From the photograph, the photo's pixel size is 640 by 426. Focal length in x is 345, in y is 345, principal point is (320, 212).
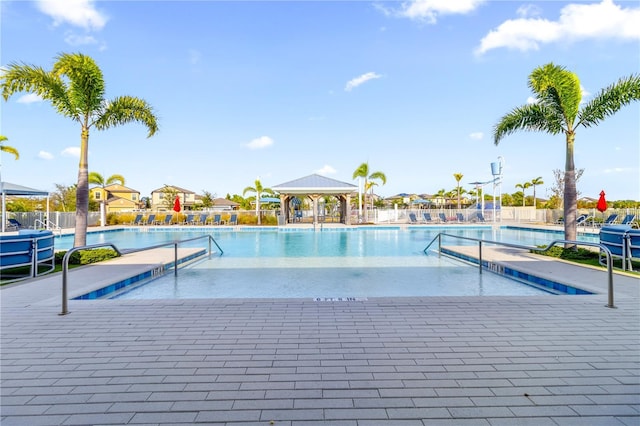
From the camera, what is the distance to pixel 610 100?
336 inches

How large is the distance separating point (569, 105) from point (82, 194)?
12.4 m

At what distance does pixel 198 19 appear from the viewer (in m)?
13.2

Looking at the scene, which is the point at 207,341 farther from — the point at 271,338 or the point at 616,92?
the point at 616,92

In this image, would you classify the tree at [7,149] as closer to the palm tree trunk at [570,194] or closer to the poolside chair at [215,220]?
the poolside chair at [215,220]

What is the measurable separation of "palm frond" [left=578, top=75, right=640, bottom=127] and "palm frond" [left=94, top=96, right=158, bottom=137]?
38.0 ft

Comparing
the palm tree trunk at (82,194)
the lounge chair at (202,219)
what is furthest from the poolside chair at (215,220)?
the palm tree trunk at (82,194)

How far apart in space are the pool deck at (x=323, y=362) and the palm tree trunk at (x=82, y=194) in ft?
15.3

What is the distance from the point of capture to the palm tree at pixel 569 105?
27.8ft

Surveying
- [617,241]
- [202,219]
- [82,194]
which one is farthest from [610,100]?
[202,219]

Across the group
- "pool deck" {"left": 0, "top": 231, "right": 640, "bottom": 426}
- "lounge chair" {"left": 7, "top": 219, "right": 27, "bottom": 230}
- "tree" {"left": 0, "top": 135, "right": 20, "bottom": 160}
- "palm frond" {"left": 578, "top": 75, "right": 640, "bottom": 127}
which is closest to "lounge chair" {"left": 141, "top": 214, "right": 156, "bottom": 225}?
"lounge chair" {"left": 7, "top": 219, "right": 27, "bottom": 230}

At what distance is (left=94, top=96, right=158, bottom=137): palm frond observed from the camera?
30.1ft

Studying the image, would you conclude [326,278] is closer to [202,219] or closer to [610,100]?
[610,100]

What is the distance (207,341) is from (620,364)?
11.0ft

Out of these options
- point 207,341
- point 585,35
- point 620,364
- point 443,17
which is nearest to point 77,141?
point 207,341
